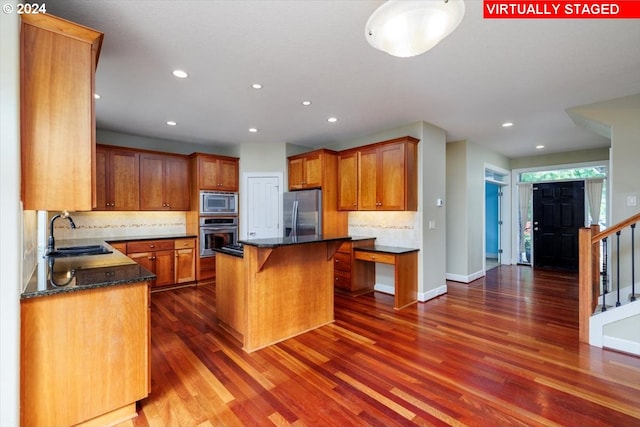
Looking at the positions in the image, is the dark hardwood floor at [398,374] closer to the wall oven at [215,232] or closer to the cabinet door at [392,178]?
the cabinet door at [392,178]

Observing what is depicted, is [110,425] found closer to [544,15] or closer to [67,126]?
[67,126]

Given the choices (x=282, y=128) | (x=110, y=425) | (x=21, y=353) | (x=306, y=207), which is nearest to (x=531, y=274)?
(x=306, y=207)

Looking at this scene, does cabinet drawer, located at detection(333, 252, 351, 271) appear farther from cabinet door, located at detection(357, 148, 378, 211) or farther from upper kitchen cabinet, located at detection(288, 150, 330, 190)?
upper kitchen cabinet, located at detection(288, 150, 330, 190)

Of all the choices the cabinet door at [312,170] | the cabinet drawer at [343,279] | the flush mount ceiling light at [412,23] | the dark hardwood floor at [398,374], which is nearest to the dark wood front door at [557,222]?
the dark hardwood floor at [398,374]

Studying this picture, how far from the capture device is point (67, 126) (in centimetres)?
169

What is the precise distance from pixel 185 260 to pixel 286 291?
9.19 feet

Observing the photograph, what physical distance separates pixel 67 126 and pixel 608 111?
5264 mm

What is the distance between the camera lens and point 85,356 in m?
1.69

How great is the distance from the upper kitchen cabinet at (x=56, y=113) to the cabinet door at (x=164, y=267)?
3286mm

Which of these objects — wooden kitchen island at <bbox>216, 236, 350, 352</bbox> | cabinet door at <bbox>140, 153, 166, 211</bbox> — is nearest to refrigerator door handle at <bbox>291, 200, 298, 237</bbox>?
wooden kitchen island at <bbox>216, 236, 350, 352</bbox>

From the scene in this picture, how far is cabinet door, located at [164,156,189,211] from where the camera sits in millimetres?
5168

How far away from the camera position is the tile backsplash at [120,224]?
4516 millimetres

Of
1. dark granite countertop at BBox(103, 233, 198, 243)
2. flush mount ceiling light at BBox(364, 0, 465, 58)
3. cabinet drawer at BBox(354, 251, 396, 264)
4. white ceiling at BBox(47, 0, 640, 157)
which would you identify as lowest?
cabinet drawer at BBox(354, 251, 396, 264)

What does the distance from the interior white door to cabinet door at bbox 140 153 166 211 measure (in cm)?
146
